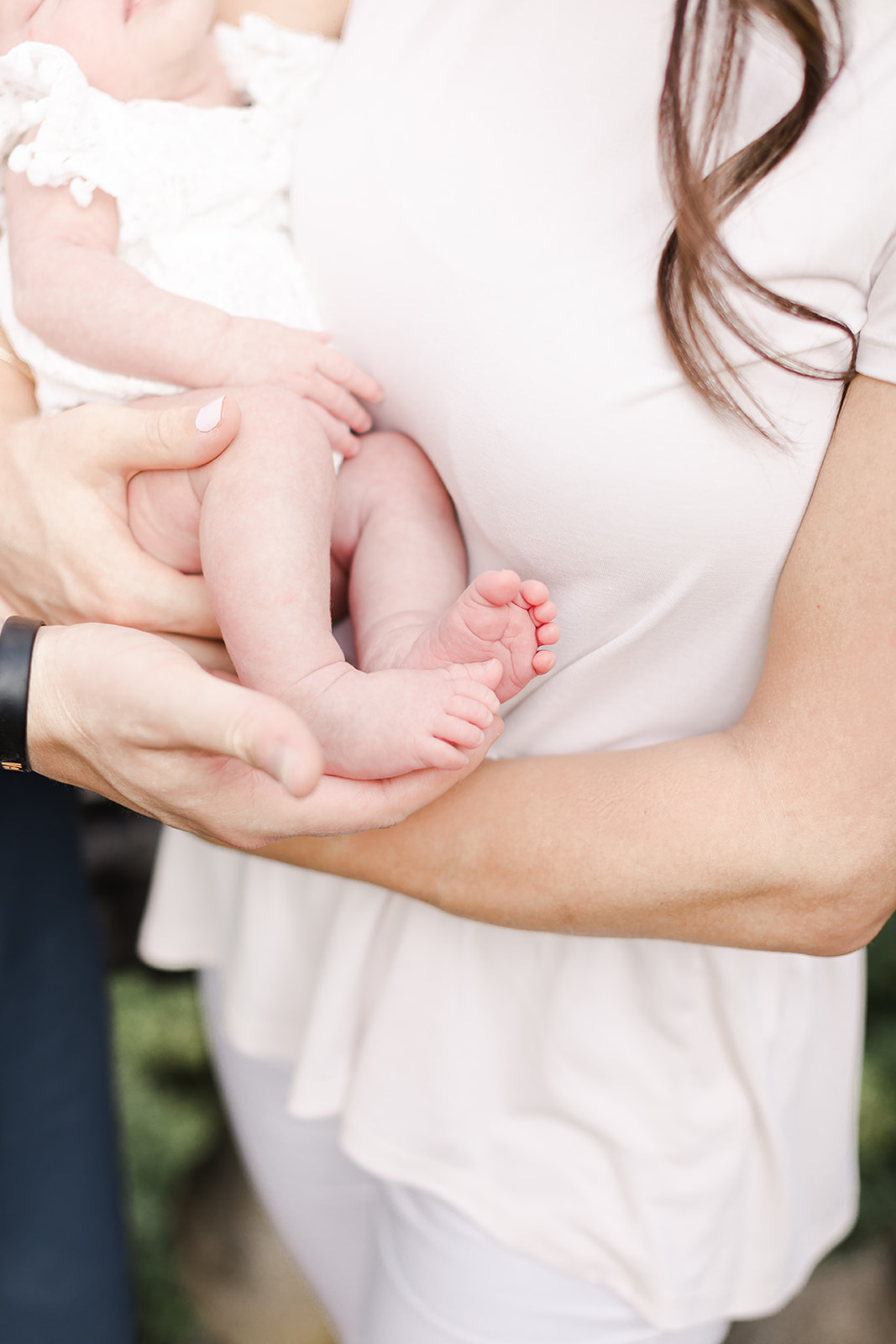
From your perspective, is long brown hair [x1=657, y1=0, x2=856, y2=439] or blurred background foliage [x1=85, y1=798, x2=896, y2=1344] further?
blurred background foliage [x1=85, y1=798, x2=896, y2=1344]

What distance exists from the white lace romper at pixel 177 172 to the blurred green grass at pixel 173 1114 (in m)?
1.70

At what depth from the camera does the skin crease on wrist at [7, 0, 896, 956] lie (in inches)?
29.1

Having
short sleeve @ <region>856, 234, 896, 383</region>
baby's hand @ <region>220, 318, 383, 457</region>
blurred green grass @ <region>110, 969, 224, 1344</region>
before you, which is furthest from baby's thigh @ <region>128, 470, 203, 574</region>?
blurred green grass @ <region>110, 969, 224, 1344</region>

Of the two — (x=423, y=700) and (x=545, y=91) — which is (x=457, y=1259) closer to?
(x=423, y=700)

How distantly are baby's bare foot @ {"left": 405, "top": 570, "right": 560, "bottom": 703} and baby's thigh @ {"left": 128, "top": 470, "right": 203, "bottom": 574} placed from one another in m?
0.27

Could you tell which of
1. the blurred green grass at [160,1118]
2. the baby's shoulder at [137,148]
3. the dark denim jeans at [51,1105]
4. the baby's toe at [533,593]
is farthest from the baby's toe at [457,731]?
the blurred green grass at [160,1118]

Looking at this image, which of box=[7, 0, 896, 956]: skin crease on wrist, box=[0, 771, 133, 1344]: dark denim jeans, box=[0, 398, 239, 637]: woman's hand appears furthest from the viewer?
box=[0, 771, 133, 1344]: dark denim jeans

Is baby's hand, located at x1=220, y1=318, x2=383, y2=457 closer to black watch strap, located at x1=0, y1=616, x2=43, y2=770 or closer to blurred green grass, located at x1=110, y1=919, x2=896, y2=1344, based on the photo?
black watch strap, located at x1=0, y1=616, x2=43, y2=770

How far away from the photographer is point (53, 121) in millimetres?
915

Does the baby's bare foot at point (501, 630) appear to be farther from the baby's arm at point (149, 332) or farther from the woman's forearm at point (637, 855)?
the baby's arm at point (149, 332)

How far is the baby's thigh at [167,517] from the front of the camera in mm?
899

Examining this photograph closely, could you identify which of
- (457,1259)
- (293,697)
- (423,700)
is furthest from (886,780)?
(457,1259)

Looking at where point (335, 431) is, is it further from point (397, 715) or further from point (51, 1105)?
point (51, 1105)

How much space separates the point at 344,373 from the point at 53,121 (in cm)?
35
